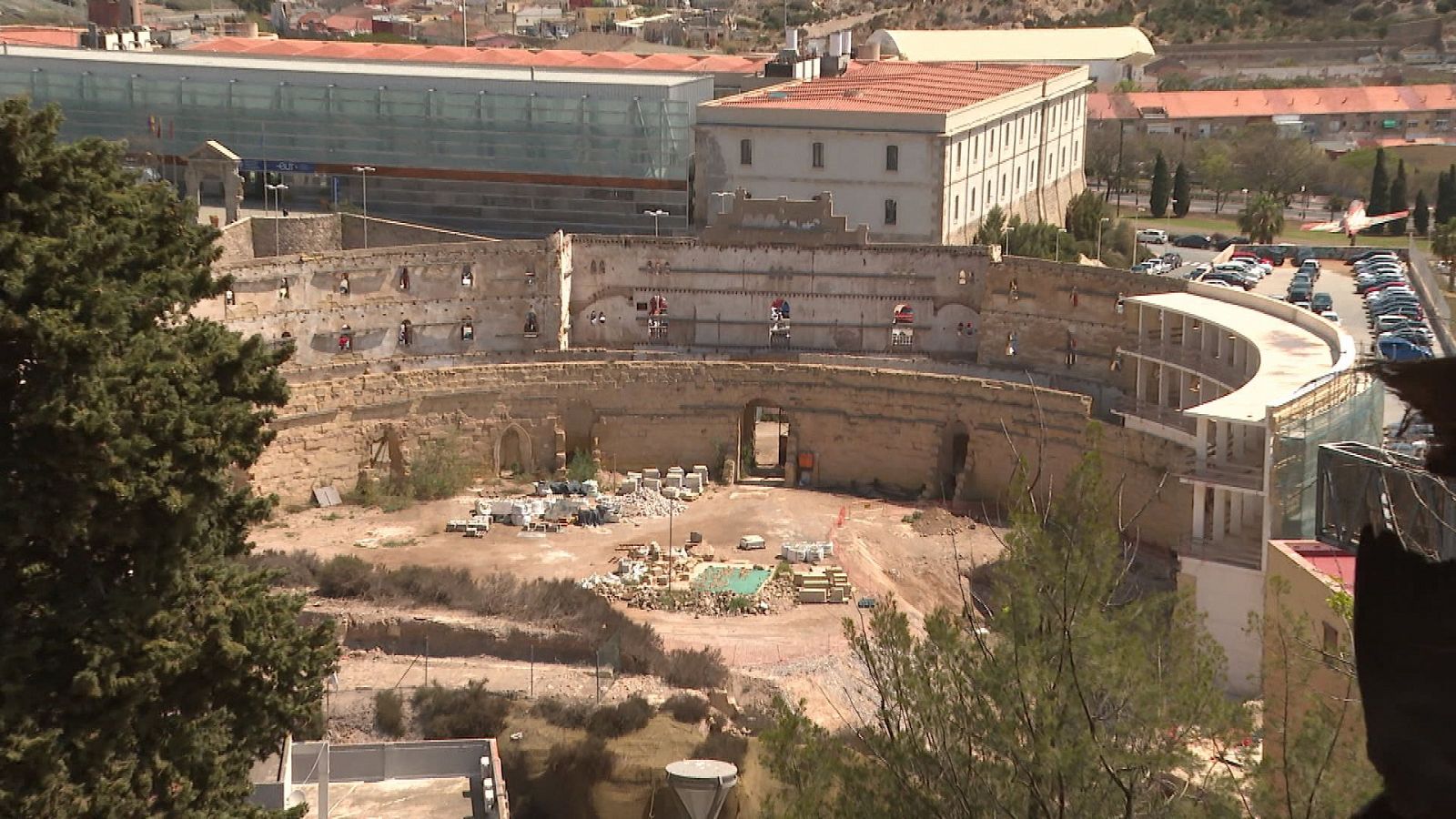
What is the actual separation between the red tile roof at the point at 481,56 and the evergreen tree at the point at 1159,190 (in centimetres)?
1436

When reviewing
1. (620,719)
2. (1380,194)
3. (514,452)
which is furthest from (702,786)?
(1380,194)

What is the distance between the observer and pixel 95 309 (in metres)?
19.7

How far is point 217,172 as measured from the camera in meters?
56.3

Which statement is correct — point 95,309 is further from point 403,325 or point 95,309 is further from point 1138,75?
point 1138,75

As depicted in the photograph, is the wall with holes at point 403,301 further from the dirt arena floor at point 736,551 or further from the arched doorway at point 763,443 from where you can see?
the arched doorway at point 763,443

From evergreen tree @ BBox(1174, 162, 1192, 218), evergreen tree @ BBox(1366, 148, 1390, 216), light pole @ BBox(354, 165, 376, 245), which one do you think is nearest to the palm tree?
evergreen tree @ BBox(1366, 148, 1390, 216)

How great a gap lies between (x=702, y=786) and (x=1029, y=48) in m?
64.6

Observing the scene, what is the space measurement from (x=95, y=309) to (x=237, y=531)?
3.18m

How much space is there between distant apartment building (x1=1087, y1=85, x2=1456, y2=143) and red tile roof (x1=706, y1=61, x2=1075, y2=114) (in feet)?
54.0

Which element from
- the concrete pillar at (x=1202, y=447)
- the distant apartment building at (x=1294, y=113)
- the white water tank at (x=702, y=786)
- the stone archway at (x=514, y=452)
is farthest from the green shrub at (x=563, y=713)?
the distant apartment building at (x=1294, y=113)

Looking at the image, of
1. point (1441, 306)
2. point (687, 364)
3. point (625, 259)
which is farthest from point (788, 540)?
point (1441, 306)

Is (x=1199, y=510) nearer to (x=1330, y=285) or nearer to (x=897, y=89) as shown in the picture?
(x=1330, y=285)

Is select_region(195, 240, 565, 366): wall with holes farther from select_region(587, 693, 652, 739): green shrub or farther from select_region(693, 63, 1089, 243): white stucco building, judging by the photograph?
select_region(587, 693, 652, 739): green shrub

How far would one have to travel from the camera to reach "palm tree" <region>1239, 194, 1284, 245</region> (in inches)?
2562
